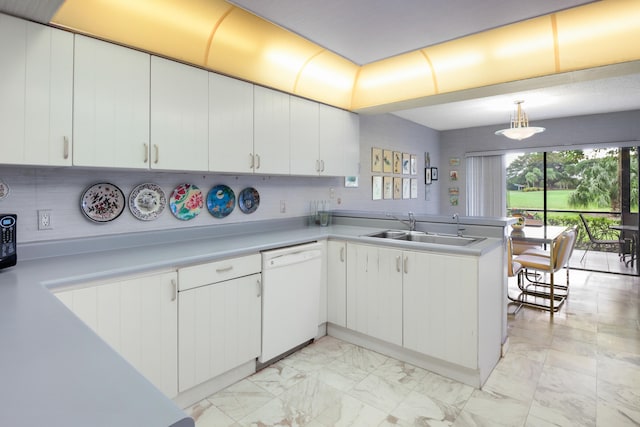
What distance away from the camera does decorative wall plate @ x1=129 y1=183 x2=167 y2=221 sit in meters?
2.50

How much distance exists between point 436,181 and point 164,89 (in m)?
5.45

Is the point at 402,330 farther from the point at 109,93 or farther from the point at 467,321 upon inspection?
the point at 109,93

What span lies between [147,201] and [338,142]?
6.40 feet

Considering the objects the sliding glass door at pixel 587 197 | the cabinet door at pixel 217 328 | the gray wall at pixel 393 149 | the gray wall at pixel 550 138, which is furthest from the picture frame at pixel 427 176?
the cabinet door at pixel 217 328

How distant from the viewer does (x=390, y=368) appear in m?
2.65

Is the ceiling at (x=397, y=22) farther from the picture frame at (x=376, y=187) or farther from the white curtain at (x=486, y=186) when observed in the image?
the white curtain at (x=486, y=186)

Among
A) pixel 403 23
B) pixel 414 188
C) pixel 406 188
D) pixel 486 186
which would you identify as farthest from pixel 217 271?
pixel 486 186

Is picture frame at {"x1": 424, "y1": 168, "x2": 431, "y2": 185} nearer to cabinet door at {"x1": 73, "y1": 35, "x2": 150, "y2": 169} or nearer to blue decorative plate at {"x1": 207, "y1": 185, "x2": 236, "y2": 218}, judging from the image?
blue decorative plate at {"x1": 207, "y1": 185, "x2": 236, "y2": 218}

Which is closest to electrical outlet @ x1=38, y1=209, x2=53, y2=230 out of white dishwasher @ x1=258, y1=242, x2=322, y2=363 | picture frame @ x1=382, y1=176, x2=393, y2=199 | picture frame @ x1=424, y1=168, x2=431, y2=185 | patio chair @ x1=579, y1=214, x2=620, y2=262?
white dishwasher @ x1=258, y1=242, x2=322, y2=363

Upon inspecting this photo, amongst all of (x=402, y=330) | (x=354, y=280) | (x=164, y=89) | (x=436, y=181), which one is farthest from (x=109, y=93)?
(x=436, y=181)

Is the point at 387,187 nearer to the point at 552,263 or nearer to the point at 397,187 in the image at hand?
the point at 397,187

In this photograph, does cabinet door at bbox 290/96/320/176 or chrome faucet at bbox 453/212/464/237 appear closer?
chrome faucet at bbox 453/212/464/237

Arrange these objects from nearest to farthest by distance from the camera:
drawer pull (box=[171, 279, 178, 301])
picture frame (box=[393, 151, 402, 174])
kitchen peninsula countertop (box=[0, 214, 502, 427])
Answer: kitchen peninsula countertop (box=[0, 214, 502, 427]) → drawer pull (box=[171, 279, 178, 301]) → picture frame (box=[393, 151, 402, 174])

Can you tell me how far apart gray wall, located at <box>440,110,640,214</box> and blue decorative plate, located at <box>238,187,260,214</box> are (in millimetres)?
4599
